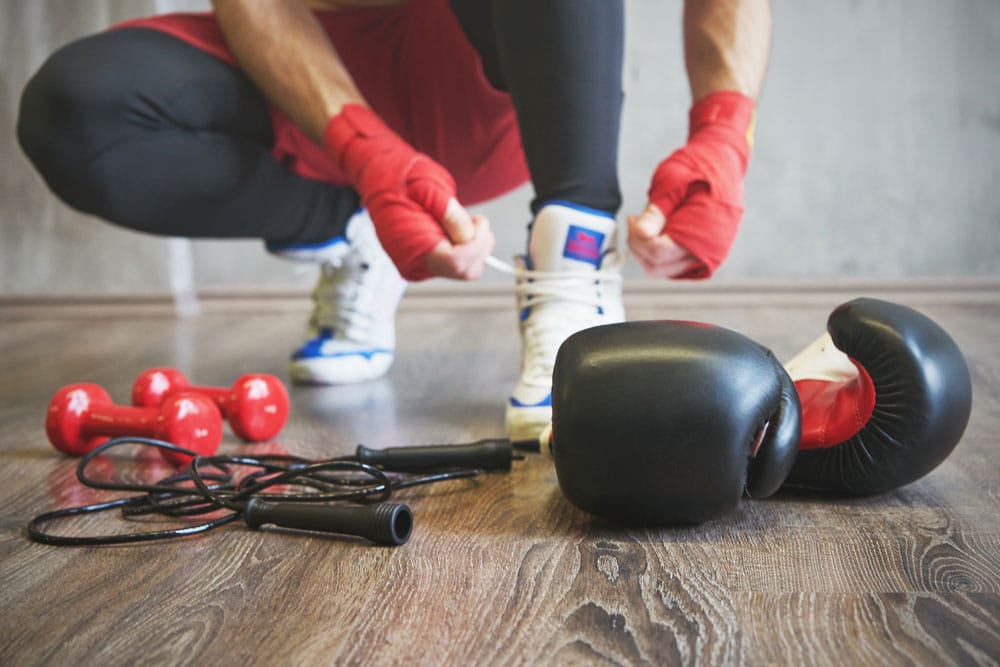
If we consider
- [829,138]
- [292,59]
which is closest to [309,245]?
[292,59]

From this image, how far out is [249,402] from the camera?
111 centimetres

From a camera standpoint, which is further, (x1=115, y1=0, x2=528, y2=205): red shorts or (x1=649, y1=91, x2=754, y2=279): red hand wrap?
(x1=115, y1=0, x2=528, y2=205): red shorts

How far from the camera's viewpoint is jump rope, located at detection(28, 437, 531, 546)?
0.77m

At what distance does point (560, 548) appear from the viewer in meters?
0.75

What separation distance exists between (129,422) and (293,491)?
0.25 metres

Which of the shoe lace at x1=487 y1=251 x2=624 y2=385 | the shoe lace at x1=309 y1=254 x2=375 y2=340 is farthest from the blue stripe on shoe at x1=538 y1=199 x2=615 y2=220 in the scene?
the shoe lace at x1=309 y1=254 x2=375 y2=340

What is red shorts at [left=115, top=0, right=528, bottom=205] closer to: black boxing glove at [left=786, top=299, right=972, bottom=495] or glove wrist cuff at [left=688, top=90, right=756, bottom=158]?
glove wrist cuff at [left=688, top=90, right=756, bottom=158]

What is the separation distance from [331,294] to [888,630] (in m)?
1.13

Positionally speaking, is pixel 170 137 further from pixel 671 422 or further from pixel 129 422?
pixel 671 422

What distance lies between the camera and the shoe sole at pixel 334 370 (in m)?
1.52

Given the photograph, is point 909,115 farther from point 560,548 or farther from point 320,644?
point 320,644

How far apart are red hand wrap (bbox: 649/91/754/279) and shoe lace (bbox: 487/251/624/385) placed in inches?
4.2

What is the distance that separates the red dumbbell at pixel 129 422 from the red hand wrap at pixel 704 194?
0.54m

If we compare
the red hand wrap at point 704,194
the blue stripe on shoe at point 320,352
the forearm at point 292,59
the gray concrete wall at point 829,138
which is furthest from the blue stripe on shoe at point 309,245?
the gray concrete wall at point 829,138
